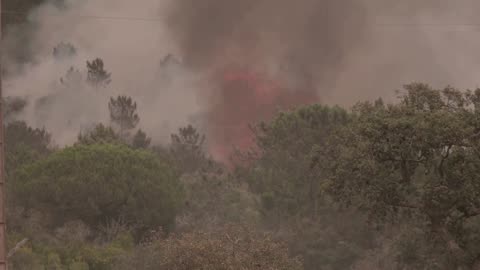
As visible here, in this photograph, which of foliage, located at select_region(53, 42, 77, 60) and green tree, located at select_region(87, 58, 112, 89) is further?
foliage, located at select_region(53, 42, 77, 60)

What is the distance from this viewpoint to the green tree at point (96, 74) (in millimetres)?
124375

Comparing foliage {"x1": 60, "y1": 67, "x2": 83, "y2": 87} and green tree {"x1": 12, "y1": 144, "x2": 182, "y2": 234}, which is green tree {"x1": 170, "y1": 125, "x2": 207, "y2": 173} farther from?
green tree {"x1": 12, "y1": 144, "x2": 182, "y2": 234}

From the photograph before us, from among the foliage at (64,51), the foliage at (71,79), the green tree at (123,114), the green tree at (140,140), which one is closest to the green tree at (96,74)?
the foliage at (71,79)

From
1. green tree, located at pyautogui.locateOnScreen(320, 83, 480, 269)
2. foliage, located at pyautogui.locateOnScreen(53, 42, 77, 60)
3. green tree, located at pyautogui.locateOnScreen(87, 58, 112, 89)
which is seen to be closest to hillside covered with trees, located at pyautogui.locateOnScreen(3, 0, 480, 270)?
green tree, located at pyautogui.locateOnScreen(320, 83, 480, 269)

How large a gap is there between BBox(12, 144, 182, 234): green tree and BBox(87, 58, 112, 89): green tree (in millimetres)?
48638

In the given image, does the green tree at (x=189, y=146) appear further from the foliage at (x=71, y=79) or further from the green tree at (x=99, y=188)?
the green tree at (x=99, y=188)

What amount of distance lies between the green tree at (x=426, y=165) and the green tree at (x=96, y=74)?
88.3 metres

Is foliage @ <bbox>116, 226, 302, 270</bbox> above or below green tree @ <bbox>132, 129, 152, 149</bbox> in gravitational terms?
below

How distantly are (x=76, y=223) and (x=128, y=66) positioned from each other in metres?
67.1

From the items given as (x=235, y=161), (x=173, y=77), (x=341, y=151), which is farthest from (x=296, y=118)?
(x=173, y=77)

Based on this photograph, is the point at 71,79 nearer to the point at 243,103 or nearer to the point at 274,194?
the point at 243,103

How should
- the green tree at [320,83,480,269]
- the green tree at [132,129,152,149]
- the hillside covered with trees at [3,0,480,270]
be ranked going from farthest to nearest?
the green tree at [132,129,152,149], the hillside covered with trees at [3,0,480,270], the green tree at [320,83,480,269]

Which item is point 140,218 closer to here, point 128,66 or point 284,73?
point 284,73

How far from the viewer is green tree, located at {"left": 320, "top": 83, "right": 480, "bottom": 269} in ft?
117
